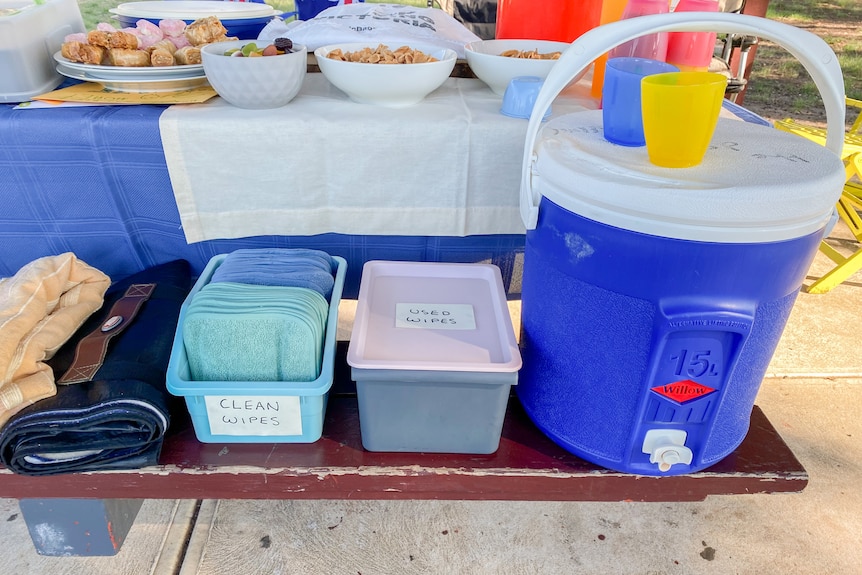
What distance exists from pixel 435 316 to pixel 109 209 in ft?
2.18

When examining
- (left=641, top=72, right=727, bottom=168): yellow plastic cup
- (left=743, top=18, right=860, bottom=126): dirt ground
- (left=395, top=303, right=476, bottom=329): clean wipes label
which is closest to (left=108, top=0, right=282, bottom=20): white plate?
(left=395, top=303, right=476, bottom=329): clean wipes label

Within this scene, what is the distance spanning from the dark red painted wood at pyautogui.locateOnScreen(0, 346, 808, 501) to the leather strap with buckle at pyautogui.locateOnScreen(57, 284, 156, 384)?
0.16 meters

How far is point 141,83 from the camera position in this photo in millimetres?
1112

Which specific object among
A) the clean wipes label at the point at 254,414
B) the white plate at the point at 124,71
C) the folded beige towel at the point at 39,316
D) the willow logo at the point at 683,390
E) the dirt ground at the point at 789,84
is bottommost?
the dirt ground at the point at 789,84

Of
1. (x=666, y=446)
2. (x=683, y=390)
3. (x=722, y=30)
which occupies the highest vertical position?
(x=722, y=30)

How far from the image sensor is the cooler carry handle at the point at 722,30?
72 centimetres

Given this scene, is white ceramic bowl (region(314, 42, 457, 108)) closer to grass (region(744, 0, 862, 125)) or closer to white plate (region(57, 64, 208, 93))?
white plate (region(57, 64, 208, 93))

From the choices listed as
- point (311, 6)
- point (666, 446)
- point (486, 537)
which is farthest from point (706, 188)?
point (311, 6)

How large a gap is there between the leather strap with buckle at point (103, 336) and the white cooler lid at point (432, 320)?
1.34 feet

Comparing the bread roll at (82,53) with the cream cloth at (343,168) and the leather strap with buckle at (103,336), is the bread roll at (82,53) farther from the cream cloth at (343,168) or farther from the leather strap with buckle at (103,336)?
the leather strap with buckle at (103,336)

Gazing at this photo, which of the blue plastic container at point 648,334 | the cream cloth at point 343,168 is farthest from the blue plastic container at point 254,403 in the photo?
the blue plastic container at point 648,334

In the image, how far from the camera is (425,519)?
1.25 metres

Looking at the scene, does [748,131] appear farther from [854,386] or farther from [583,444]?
[854,386]

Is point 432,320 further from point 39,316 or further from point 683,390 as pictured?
point 39,316
